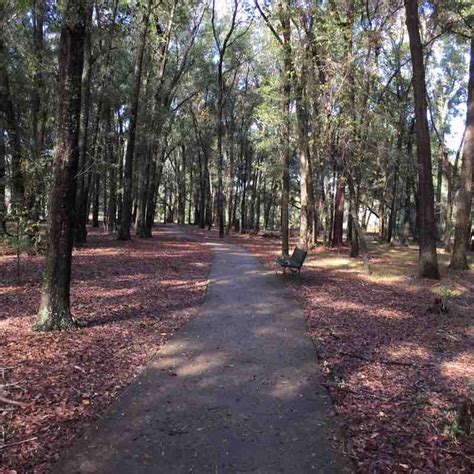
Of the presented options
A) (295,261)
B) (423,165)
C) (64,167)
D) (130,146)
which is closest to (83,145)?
(130,146)

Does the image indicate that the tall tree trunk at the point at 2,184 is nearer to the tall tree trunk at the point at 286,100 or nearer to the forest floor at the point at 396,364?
the forest floor at the point at 396,364

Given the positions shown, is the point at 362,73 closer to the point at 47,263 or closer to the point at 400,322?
the point at 400,322

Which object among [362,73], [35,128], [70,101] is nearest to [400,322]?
[70,101]

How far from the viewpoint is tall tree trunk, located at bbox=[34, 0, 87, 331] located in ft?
20.8

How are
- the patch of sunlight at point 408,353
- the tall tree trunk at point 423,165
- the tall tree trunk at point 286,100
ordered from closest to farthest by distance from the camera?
the patch of sunlight at point 408,353 < the tall tree trunk at point 423,165 < the tall tree trunk at point 286,100

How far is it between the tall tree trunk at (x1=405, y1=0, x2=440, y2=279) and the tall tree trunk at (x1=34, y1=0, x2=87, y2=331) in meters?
10.7

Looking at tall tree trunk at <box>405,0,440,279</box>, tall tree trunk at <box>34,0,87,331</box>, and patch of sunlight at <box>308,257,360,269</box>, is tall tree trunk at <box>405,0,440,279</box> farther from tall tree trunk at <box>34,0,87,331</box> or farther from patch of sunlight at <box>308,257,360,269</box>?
tall tree trunk at <box>34,0,87,331</box>

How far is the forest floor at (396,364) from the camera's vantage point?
3.97m

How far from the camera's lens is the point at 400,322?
883 centimetres

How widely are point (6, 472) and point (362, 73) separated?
47.4 ft

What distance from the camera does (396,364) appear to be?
6270 mm

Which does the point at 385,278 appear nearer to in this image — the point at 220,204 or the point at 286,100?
the point at 286,100

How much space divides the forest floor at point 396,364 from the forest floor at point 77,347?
2.41 m

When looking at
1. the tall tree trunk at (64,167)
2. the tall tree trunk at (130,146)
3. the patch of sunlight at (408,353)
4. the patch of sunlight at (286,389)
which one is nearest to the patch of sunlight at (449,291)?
the patch of sunlight at (408,353)
